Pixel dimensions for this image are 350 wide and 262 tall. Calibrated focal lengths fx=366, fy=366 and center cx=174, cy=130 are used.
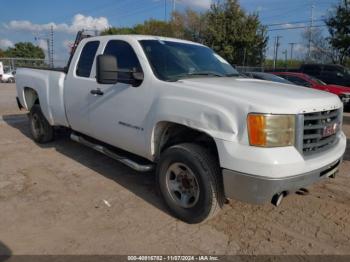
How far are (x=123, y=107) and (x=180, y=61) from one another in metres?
0.89

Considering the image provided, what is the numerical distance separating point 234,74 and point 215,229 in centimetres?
214

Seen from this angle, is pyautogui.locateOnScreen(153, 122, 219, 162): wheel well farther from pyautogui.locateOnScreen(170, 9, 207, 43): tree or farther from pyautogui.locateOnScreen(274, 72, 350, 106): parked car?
pyautogui.locateOnScreen(170, 9, 207, 43): tree

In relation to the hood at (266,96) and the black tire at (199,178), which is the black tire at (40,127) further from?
the hood at (266,96)

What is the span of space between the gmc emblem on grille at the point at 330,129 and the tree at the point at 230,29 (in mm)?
28812

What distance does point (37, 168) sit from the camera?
18.5 feet

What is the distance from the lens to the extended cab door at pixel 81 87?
515 centimetres

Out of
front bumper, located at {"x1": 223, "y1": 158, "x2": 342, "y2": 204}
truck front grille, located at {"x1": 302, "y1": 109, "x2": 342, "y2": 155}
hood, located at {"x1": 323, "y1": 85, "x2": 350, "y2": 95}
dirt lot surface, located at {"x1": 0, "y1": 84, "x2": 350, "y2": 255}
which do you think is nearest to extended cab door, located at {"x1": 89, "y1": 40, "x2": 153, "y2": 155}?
dirt lot surface, located at {"x1": 0, "y1": 84, "x2": 350, "y2": 255}

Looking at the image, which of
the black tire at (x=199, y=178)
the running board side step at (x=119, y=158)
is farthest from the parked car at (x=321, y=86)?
the black tire at (x=199, y=178)

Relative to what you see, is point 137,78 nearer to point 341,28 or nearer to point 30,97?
point 30,97

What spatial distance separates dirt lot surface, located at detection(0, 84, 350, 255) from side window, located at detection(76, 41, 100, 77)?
1.47 m

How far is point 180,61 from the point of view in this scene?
4.47 m

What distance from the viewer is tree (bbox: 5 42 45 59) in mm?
80062

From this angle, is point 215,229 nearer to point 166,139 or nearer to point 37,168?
point 166,139

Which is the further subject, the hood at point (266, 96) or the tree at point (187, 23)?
the tree at point (187, 23)
